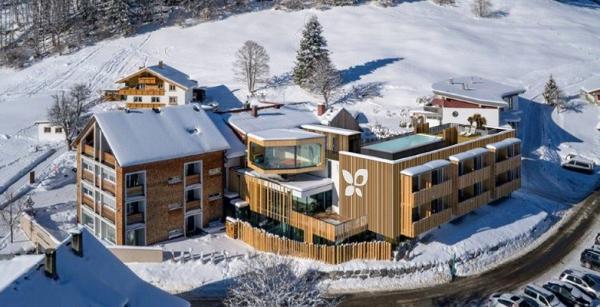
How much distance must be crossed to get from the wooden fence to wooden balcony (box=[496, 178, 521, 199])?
10.4m

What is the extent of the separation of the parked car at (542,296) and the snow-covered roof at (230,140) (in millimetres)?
18537

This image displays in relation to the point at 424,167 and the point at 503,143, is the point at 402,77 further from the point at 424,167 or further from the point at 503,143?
the point at 424,167

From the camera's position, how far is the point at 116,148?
3350 centimetres

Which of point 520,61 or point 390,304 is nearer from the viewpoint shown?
point 390,304

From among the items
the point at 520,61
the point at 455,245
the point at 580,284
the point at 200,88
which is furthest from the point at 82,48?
the point at 580,284

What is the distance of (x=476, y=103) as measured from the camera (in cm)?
4938

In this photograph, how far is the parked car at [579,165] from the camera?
48844mm

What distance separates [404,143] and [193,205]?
13052mm

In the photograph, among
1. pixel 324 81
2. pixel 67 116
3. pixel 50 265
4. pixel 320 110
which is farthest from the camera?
pixel 324 81

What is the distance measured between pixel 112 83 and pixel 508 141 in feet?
191

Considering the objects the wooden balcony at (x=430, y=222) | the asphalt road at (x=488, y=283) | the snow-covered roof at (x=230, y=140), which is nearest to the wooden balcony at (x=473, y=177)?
the wooden balcony at (x=430, y=222)

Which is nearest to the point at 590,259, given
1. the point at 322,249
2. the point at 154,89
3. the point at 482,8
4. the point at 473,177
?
the point at 473,177

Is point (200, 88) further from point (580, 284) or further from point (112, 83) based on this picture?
point (580, 284)

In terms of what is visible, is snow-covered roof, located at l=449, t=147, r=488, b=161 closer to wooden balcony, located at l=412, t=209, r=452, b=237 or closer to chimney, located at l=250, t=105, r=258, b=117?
wooden balcony, located at l=412, t=209, r=452, b=237
